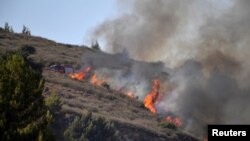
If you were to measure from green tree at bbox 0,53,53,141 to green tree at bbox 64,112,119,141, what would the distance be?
14153 millimetres

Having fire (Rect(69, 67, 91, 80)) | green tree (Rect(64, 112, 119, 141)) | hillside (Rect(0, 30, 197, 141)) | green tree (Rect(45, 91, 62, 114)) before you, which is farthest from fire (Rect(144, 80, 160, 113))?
green tree (Rect(64, 112, 119, 141))

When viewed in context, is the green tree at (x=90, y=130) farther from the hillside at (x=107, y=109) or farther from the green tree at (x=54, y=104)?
the green tree at (x=54, y=104)

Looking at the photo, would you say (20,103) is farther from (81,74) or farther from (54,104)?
(81,74)

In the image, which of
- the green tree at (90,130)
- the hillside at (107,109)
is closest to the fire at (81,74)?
the hillside at (107,109)

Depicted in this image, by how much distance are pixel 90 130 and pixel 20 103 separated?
63.5 ft

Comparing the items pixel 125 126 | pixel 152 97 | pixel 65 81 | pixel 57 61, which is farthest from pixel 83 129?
pixel 57 61

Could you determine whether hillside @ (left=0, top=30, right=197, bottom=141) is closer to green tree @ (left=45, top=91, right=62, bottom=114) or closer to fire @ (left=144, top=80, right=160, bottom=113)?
green tree @ (left=45, top=91, right=62, bottom=114)

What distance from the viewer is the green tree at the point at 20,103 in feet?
106

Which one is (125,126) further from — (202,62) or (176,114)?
(202,62)

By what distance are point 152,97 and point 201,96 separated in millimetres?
11682

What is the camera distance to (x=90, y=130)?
52938 mm

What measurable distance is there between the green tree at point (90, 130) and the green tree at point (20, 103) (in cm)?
1415

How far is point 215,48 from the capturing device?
114562 mm

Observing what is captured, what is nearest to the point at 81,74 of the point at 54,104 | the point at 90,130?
the point at 54,104
